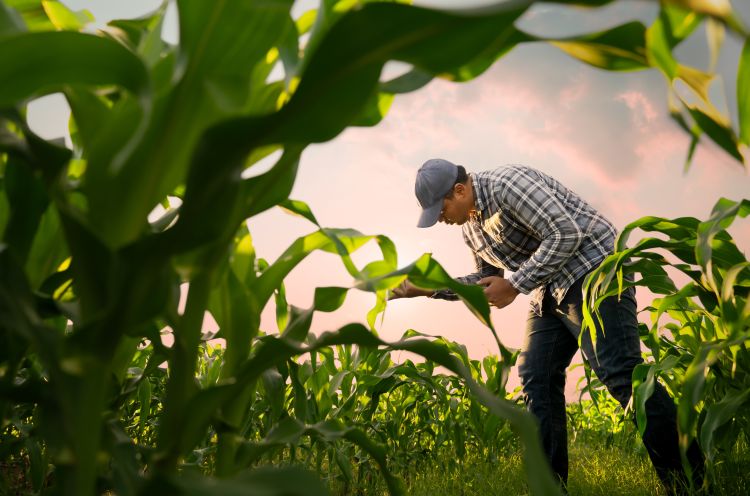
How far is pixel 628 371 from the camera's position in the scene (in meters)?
2.14

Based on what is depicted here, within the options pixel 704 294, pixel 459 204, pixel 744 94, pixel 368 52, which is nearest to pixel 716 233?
pixel 704 294

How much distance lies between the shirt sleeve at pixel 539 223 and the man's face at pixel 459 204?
0.23 m

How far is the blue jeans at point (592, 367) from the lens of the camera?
79.2 inches

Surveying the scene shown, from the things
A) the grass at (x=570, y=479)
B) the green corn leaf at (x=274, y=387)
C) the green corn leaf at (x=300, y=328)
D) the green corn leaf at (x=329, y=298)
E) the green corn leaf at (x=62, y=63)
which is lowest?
the grass at (x=570, y=479)

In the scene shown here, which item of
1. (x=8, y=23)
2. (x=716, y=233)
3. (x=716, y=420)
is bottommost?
(x=716, y=420)

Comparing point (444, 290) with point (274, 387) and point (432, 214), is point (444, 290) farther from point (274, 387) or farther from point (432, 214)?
point (274, 387)

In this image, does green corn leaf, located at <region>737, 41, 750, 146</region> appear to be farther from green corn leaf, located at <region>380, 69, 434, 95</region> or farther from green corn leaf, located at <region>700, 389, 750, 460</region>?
green corn leaf, located at <region>700, 389, 750, 460</region>

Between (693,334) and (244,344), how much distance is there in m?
2.09

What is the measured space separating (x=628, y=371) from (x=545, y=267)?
51 cm

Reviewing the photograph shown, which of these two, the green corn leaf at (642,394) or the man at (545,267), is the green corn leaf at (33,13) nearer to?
the green corn leaf at (642,394)

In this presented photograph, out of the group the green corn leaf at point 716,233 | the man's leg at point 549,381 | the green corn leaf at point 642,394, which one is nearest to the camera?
the green corn leaf at point 716,233

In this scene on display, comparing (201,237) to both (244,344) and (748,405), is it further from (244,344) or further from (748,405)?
(748,405)

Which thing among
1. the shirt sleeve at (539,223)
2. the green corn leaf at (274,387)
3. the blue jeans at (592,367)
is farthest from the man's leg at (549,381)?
the green corn leaf at (274,387)

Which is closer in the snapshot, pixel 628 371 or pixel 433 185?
pixel 628 371
